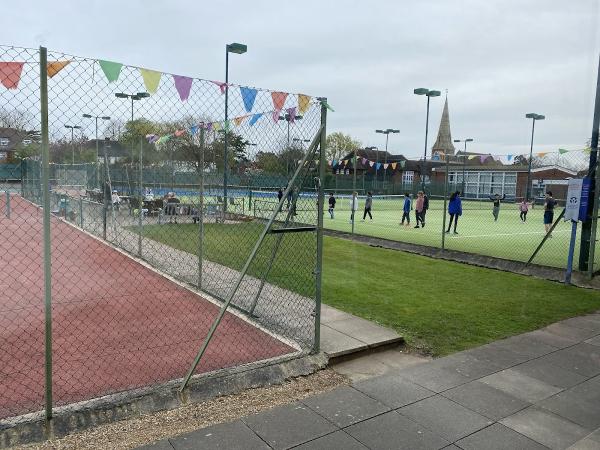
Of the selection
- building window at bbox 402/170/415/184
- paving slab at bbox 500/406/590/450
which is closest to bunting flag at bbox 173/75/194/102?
paving slab at bbox 500/406/590/450

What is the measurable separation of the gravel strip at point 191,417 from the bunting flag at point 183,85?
266cm

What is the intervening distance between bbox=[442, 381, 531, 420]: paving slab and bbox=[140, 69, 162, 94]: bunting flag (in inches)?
146

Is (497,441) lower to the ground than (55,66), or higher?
lower

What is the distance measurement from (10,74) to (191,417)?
2.85 meters

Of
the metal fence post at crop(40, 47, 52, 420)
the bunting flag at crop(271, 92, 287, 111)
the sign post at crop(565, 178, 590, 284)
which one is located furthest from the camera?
the sign post at crop(565, 178, 590, 284)

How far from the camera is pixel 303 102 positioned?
187 inches

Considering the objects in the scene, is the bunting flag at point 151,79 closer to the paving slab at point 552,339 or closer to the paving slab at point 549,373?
the paving slab at point 549,373

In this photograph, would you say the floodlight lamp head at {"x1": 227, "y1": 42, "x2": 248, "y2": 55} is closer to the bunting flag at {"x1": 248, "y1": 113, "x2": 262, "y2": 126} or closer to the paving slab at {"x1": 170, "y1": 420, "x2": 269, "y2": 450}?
the bunting flag at {"x1": 248, "y1": 113, "x2": 262, "y2": 126}

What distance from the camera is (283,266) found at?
31.9 ft

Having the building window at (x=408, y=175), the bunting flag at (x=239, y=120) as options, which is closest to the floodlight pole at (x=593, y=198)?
the bunting flag at (x=239, y=120)

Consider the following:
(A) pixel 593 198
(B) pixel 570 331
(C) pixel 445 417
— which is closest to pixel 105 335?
(C) pixel 445 417

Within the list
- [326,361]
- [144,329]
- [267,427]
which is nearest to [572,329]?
[326,361]

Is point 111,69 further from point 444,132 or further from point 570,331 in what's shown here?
point 444,132

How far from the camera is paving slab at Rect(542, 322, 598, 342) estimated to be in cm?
610
